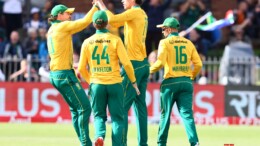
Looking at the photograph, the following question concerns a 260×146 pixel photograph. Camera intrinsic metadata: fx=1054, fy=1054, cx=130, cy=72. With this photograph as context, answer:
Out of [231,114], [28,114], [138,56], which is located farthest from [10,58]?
[138,56]

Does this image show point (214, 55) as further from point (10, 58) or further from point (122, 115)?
point (122, 115)

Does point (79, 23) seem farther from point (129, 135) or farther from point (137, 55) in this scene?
point (129, 135)

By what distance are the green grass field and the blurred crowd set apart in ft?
5.84

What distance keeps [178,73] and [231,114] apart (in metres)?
9.05

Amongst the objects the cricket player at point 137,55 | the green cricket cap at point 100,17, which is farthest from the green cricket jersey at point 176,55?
the green cricket cap at point 100,17

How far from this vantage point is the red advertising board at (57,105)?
26.8 meters

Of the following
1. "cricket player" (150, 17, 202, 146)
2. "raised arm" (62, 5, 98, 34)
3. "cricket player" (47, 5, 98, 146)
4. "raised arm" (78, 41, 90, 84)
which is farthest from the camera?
"cricket player" (150, 17, 202, 146)

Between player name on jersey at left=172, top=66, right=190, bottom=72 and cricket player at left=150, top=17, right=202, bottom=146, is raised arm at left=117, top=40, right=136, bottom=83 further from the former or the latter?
player name on jersey at left=172, top=66, right=190, bottom=72

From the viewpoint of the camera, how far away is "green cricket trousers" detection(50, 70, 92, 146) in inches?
689


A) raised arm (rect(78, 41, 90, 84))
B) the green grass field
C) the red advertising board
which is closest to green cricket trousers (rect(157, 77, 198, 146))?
raised arm (rect(78, 41, 90, 84))

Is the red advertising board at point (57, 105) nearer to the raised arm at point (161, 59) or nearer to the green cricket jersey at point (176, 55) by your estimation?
the green cricket jersey at point (176, 55)

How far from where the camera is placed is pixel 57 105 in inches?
1057

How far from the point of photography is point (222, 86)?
88.1 ft

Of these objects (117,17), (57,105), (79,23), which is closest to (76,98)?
(79,23)
